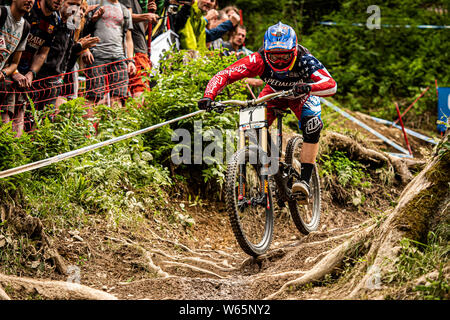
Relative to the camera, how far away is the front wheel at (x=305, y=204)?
6355 mm

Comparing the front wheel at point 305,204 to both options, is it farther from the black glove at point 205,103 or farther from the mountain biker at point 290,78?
the black glove at point 205,103

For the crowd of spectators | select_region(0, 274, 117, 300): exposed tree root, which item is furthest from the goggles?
select_region(0, 274, 117, 300): exposed tree root

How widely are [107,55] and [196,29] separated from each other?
2677 mm

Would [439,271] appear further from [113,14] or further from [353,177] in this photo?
[113,14]

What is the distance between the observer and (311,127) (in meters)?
5.95

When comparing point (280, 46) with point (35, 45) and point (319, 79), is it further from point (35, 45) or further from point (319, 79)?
point (35, 45)

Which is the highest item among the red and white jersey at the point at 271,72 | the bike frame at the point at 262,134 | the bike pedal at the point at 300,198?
the red and white jersey at the point at 271,72

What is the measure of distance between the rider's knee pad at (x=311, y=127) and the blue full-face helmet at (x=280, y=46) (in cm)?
71

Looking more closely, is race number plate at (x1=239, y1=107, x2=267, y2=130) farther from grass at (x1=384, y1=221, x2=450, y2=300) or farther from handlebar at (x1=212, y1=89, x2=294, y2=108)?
grass at (x1=384, y1=221, x2=450, y2=300)

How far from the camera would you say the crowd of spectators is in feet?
20.4

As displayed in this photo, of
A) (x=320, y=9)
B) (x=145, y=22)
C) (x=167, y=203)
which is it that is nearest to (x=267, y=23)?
(x=320, y=9)

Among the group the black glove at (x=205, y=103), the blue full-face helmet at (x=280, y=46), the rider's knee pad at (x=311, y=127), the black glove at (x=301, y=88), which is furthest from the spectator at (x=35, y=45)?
the rider's knee pad at (x=311, y=127)

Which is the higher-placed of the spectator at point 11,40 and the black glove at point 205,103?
the spectator at point 11,40

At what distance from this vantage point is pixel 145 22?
344 inches
